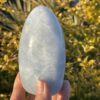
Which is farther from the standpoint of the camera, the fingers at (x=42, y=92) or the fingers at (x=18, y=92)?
the fingers at (x=18, y=92)

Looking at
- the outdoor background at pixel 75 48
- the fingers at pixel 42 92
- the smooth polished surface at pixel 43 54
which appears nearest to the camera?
the fingers at pixel 42 92

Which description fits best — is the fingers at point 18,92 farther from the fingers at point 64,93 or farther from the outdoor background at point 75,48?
the outdoor background at point 75,48

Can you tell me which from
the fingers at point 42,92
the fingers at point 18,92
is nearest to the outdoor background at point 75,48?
the fingers at point 18,92

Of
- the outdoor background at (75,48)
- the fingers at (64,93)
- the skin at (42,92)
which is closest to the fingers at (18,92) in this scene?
the skin at (42,92)

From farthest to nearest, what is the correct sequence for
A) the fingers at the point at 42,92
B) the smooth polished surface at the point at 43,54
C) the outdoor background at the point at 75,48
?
the outdoor background at the point at 75,48 → the smooth polished surface at the point at 43,54 → the fingers at the point at 42,92

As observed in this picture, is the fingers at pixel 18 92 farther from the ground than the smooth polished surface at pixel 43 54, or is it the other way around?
the smooth polished surface at pixel 43 54
